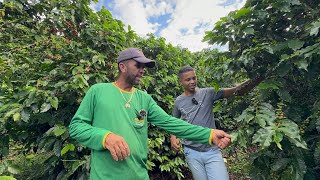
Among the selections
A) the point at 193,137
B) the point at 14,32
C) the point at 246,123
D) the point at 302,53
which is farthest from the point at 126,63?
the point at 14,32

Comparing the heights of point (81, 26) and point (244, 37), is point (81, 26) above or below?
above

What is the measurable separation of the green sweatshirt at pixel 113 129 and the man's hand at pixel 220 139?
0.18ft

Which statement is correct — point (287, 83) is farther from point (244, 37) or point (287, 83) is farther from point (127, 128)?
point (127, 128)

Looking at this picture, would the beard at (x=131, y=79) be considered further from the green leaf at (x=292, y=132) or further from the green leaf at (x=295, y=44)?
the green leaf at (x=295, y=44)

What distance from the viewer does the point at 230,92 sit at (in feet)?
9.57

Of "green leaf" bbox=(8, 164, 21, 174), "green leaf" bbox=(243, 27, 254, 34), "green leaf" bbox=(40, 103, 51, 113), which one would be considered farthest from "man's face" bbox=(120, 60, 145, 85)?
"green leaf" bbox=(8, 164, 21, 174)

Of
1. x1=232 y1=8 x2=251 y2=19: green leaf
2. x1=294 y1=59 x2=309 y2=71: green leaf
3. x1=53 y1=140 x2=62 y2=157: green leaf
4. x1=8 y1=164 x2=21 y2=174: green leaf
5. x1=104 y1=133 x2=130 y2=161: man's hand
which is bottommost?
x1=8 y1=164 x2=21 y2=174: green leaf

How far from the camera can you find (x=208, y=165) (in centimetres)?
284

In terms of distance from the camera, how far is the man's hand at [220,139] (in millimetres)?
2082

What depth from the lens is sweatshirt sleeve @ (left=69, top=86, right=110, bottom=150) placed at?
5.71 feet

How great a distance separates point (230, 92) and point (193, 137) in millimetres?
1013

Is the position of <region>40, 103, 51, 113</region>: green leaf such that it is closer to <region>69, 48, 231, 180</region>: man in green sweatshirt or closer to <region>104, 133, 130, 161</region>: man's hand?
Answer: <region>69, 48, 231, 180</region>: man in green sweatshirt

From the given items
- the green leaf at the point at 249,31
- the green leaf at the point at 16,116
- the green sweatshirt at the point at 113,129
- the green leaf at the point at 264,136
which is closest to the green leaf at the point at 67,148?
the green leaf at the point at 16,116

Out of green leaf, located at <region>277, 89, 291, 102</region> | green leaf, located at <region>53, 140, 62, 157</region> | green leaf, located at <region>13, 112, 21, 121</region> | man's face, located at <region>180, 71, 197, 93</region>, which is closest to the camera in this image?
green leaf, located at <region>277, 89, 291, 102</region>
